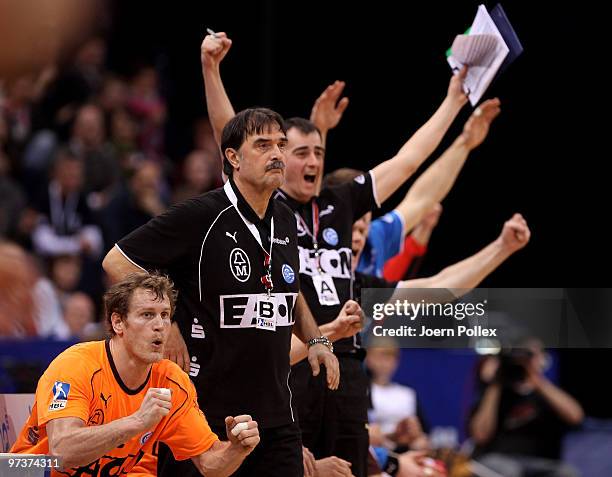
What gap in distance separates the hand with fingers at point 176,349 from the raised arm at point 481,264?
209 cm

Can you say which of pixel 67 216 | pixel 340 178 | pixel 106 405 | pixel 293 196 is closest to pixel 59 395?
pixel 106 405

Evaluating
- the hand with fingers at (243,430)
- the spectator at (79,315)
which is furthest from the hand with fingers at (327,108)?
the spectator at (79,315)

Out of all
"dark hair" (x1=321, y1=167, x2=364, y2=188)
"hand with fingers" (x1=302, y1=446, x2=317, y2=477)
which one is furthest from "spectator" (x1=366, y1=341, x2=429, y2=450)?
"hand with fingers" (x1=302, y1=446, x2=317, y2=477)

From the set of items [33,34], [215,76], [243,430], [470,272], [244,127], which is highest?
[33,34]

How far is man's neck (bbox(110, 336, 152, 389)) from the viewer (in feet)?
16.2

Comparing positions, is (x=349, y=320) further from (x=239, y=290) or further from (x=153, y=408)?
(x=153, y=408)

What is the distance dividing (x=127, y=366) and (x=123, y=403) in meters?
0.16

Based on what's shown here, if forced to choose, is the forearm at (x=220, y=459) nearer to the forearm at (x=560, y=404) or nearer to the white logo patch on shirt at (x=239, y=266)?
the white logo patch on shirt at (x=239, y=266)

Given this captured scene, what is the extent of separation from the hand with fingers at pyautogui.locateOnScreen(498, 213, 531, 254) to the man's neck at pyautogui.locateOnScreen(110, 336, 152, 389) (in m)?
2.85

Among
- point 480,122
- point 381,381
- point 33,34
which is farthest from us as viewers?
point 33,34

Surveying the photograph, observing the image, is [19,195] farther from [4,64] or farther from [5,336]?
[5,336]

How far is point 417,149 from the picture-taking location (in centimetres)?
682

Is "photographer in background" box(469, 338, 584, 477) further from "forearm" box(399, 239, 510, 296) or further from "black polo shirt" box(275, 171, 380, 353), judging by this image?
"black polo shirt" box(275, 171, 380, 353)

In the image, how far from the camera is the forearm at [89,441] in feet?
14.9
